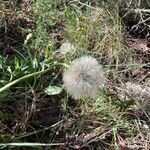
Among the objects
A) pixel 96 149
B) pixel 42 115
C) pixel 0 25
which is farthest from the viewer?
pixel 0 25

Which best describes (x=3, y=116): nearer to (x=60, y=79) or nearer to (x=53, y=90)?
(x=53, y=90)

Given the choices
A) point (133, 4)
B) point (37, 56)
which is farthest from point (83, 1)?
point (37, 56)

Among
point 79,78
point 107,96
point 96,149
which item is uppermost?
point 79,78

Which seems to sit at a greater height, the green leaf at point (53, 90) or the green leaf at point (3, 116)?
the green leaf at point (53, 90)

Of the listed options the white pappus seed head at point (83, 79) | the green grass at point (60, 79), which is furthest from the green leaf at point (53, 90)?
the white pappus seed head at point (83, 79)

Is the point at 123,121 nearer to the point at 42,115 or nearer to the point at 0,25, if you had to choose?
the point at 42,115

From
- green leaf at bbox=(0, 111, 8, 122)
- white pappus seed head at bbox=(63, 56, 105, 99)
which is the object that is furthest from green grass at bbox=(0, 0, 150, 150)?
white pappus seed head at bbox=(63, 56, 105, 99)

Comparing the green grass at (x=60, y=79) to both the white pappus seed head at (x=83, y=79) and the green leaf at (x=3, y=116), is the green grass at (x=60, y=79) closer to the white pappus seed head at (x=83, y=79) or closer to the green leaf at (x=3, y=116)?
the green leaf at (x=3, y=116)
